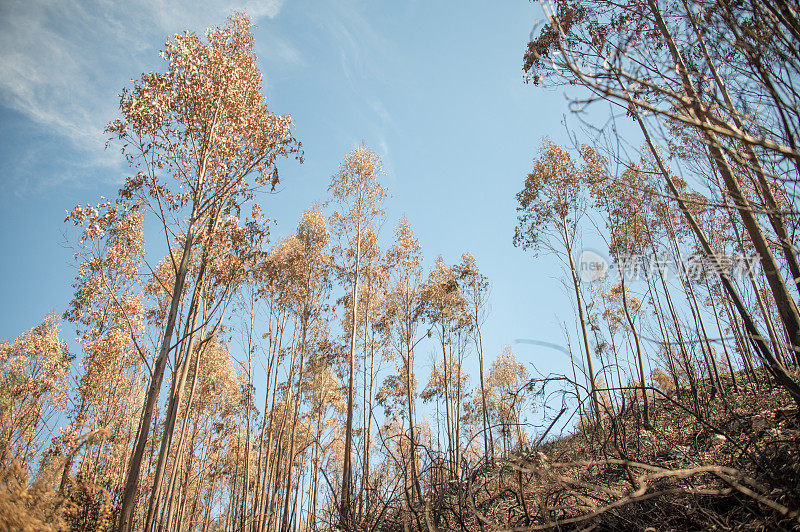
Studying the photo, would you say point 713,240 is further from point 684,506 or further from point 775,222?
point 684,506

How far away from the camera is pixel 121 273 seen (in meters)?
11.5

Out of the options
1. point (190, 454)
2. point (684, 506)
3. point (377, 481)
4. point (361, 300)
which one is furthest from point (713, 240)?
point (190, 454)

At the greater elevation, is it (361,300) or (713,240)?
(361,300)

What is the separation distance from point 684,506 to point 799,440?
674 mm

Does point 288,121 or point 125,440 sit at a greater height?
point 288,121

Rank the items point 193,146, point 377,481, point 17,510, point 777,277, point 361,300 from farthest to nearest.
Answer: point 361,300
point 193,146
point 777,277
point 377,481
point 17,510

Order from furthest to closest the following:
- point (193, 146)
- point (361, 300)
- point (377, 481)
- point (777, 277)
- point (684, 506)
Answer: point (361, 300)
point (193, 146)
point (777, 277)
point (377, 481)
point (684, 506)

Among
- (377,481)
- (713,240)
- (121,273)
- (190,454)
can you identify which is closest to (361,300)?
(121,273)

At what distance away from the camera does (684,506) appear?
6.22 feet

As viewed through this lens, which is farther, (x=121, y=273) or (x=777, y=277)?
(x=121, y=273)

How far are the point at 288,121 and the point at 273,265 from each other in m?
5.82

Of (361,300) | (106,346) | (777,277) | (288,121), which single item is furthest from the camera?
(361,300)

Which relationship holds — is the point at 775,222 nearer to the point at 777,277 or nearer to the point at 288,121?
the point at 777,277

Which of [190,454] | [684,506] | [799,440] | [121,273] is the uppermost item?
[121,273]
